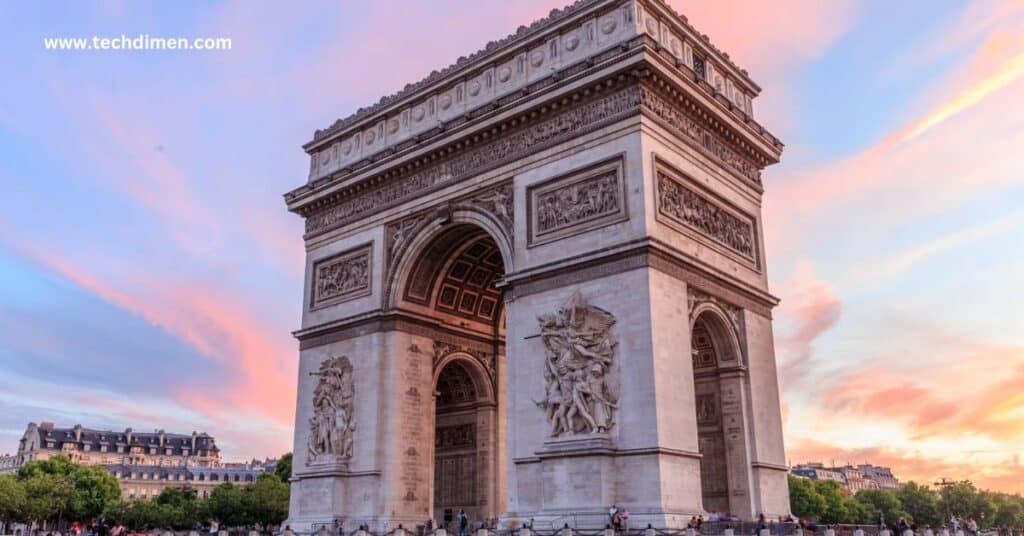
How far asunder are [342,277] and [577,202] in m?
10.1

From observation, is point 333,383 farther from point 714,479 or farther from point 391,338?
point 714,479

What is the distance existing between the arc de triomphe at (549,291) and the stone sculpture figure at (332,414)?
7 cm

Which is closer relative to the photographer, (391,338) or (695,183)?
(695,183)

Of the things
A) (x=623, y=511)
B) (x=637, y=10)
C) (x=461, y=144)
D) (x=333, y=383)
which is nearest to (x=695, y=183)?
(x=637, y=10)

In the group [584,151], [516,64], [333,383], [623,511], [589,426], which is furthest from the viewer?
[333,383]

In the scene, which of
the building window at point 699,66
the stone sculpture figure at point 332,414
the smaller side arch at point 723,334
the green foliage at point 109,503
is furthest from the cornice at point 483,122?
the green foliage at point 109,503

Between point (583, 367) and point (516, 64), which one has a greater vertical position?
point (516, 64)

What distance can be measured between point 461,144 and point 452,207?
1.93 metres

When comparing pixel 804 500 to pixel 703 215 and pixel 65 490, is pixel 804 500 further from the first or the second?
pixel 65 490

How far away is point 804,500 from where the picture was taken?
71.4m

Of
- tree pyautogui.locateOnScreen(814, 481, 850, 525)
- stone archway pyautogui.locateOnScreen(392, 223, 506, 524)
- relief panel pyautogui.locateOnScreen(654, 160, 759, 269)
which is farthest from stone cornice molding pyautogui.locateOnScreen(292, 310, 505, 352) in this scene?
tree pyautogui.locateOnScreen(814, 481, 850, 525)

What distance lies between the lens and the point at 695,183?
78.8ft

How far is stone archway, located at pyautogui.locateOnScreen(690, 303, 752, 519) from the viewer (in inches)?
919

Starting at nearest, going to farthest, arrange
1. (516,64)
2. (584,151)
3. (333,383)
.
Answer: (584,151) → (516,64) → (333,383)
